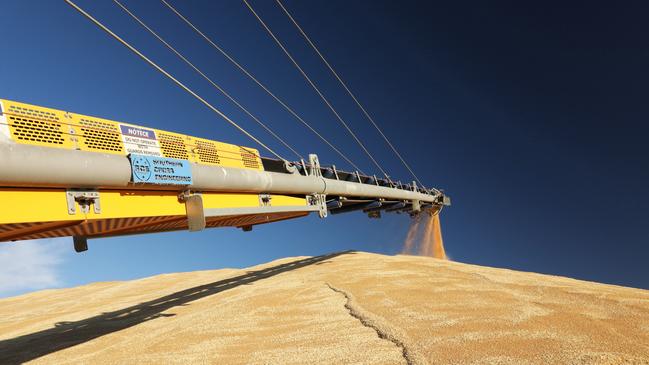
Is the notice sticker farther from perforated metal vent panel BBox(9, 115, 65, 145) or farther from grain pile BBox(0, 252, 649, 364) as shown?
grain pile BBox(0, 252, 649, 364)

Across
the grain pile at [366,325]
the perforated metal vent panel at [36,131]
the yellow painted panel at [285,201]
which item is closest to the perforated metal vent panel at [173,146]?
the perforated metal vent panel at [36,131]

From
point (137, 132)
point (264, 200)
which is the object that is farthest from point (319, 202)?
point (137, 132)

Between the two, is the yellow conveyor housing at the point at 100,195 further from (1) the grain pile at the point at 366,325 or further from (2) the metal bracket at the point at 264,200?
(1) the grain pile at the point at 366,325

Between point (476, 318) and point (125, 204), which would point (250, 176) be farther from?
point (476, 318)

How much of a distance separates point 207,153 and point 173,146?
1050mm

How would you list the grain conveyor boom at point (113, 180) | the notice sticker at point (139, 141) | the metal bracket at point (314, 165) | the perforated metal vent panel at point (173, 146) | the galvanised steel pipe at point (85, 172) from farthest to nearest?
1. the metal bracket at point (314, 165)
2. the perforated metal vent panel at point (173, 146)
3. the notice sticker at point (139, 141)
4. the grain conveyor boom at point (113, 180)
5. the galvanised steel pipe at point (85, 172)

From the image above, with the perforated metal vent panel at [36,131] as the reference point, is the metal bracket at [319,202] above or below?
below

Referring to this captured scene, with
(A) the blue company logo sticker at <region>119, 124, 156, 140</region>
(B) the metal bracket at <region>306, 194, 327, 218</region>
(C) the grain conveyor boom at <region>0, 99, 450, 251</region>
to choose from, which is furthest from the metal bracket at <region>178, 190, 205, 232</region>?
(B) the metal bracket at <region>306, 194, 327, 218</region>

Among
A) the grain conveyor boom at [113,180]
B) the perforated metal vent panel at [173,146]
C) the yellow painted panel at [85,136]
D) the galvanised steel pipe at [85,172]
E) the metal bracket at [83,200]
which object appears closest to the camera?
the galvanised steel pipe at [85,172]

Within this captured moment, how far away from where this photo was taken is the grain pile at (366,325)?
546 centimetres

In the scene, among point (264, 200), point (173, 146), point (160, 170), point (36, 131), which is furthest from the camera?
point (264, 200)

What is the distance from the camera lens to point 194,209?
336 inches

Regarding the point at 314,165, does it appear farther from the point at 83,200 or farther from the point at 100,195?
the point at 83,200

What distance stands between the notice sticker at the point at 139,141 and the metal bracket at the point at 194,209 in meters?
1.02
